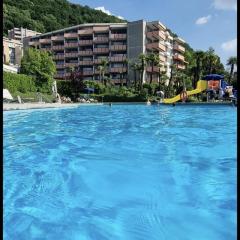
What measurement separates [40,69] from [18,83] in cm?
761

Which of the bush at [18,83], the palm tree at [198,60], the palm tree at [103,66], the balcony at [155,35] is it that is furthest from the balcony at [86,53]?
the bush at [18,83]

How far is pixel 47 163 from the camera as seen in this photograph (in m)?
8.79

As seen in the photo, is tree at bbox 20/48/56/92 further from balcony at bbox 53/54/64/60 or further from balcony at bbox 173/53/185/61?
balcony at bbox 173/53/185/61

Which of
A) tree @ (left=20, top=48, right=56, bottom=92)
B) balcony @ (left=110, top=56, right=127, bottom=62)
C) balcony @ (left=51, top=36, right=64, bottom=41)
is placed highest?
balcony @ (left=51, top=36, right=64, bottom=41)

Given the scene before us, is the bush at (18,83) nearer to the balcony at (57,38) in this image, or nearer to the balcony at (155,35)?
the balcony at (155,35)

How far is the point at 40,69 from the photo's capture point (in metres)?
52.9

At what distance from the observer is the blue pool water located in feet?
15.5

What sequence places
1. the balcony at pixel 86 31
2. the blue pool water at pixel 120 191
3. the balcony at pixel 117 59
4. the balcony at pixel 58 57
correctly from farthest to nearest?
the balcony at pixel 58 57
the balcony at pixel 86 31
the balcony at pixel 117 59
the blue pool water at pixel 120 191

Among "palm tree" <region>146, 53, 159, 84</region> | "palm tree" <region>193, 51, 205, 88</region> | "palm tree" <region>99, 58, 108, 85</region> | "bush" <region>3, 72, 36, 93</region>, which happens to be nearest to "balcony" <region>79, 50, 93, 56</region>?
"palm tree" <region>99, 58, 108, 85</region>

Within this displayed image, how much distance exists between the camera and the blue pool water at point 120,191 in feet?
15.5

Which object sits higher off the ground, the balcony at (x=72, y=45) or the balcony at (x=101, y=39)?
the balcony at (x=101, y=39)

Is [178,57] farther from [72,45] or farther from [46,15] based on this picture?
[46,15]

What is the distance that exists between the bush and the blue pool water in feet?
109

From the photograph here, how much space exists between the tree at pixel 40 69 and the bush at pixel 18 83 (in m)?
1.59
